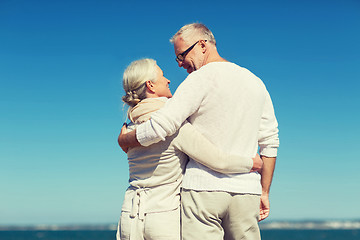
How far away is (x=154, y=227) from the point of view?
2.69m

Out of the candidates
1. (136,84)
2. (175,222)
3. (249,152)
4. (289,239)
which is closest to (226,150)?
(249,152)

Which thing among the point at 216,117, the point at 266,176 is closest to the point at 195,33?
the point at 216,117

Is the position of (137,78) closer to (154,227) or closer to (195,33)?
(195,33)

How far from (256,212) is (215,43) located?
3.92 feet

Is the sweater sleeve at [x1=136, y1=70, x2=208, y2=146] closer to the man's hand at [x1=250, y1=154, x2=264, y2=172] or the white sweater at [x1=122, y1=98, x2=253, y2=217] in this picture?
the white sweater at [x1=122, y1=98, x2=253, y2=217]

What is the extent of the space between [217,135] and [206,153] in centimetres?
15

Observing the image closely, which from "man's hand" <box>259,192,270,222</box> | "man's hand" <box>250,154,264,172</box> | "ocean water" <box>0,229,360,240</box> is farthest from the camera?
"ocean water" <box>0,229,360,240</box>

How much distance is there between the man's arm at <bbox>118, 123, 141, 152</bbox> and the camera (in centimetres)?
278

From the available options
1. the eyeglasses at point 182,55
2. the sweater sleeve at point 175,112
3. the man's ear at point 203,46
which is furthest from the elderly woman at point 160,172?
the man's ear at point 203,46

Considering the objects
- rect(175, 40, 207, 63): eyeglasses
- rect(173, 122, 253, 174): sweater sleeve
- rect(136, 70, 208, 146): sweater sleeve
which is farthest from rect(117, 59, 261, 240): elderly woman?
rect(175, 40, 207, 63): eyeglasses

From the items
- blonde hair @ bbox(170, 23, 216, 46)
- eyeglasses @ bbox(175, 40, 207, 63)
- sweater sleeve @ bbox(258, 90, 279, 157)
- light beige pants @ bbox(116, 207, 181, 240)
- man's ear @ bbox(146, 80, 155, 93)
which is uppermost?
blonde hair @ bbox(170, 23, 216, 46)

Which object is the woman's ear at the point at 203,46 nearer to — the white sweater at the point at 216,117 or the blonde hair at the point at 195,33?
the blonde hair at the point at 195,33

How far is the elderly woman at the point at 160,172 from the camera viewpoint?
2.64 m

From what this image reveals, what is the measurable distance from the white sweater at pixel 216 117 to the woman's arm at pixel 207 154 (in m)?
0.05
